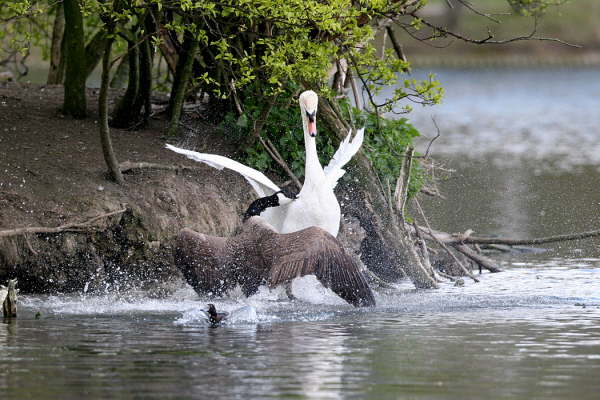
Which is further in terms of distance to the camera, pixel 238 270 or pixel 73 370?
pixel 238 270

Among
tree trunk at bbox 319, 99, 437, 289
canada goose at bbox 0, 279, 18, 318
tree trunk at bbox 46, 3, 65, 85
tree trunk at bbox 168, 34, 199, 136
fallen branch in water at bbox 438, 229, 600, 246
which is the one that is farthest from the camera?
tree trunk at bbox 46, 3, 65, 85

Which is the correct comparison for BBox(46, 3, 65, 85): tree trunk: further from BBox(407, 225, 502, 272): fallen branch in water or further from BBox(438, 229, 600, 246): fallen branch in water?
BBox(438, 229, 600, 246): fallen branch in water

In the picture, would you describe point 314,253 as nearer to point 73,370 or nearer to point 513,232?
point 73,370

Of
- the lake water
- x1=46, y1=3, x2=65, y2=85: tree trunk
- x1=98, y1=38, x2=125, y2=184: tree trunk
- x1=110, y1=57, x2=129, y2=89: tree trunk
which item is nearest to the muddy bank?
x1=98, y1=38, x2=125, y2=184: tree trunk

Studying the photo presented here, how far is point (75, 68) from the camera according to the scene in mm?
14531

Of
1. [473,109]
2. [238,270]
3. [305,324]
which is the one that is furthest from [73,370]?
[473,109]

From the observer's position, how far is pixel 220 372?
8.52 metres

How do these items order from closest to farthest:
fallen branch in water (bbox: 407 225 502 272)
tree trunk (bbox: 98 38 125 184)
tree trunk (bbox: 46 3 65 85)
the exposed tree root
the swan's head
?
tree trunk (bbox: 98 38 125 184) < the swan's head < the exposed tree root < fallen branch in water (bbox: 407 225 502 272) < tree trunk (bbox: 46 3 65 85)

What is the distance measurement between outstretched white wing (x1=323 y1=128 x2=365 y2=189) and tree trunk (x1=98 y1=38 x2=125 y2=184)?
2.14m

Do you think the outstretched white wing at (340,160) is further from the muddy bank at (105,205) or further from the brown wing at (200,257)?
the muddy bank at (105,205)

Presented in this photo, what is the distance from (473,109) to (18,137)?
30925mm

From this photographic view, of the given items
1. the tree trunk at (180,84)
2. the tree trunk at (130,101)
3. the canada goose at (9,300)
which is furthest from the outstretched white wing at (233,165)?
the tree trunk at (130,101)

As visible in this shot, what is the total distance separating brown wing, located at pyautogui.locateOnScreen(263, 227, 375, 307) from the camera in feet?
36.2

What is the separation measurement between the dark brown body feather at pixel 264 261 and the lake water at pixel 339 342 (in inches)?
7.7
